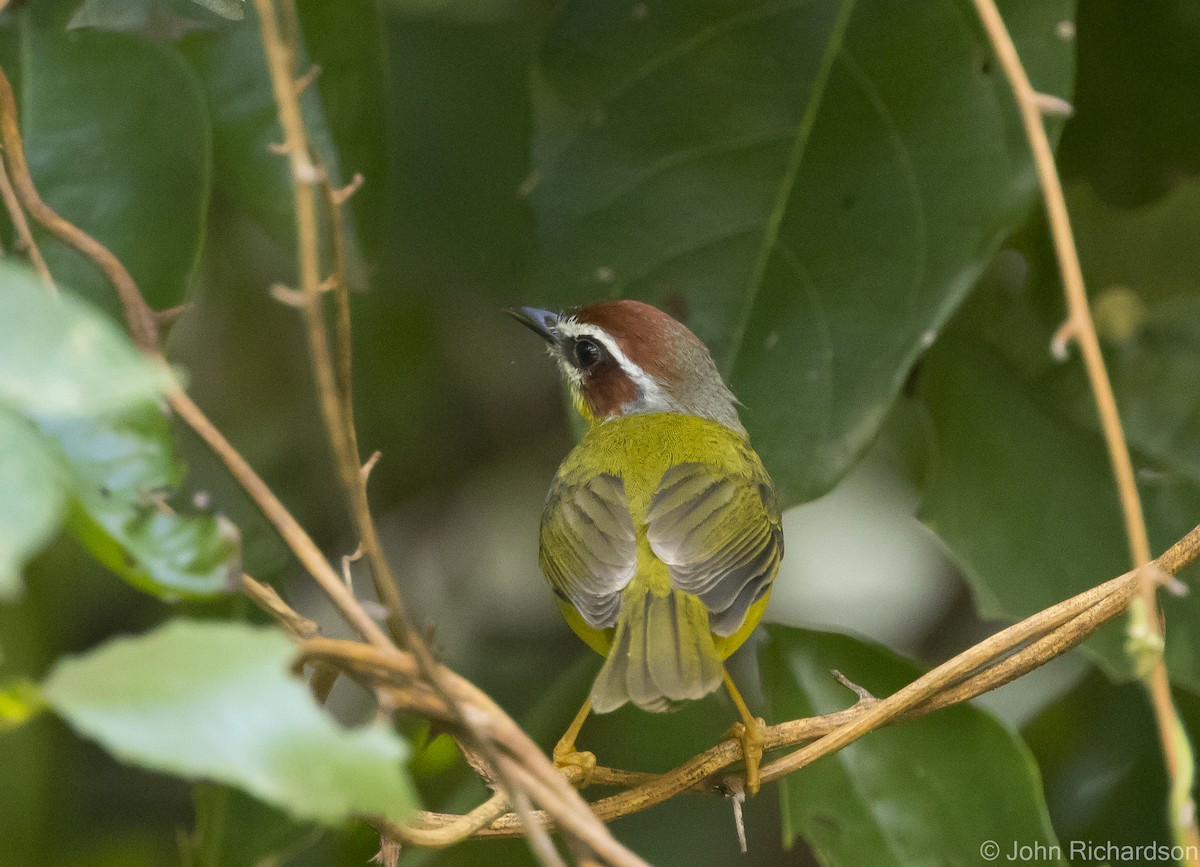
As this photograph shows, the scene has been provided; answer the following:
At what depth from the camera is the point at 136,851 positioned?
2682 mm

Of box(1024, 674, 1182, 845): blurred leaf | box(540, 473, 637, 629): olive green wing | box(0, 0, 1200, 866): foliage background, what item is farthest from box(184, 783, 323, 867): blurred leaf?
box(1024, 674, 1182, 845): blurred leaf

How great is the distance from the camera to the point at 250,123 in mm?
1964

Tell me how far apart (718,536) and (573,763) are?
427 mm

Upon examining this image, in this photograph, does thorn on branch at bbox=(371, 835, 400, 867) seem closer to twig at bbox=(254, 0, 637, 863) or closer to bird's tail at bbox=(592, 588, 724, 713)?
twig at bbox=(254, 0, 637, 863)

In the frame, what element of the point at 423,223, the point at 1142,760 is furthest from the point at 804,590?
the point at 423,223

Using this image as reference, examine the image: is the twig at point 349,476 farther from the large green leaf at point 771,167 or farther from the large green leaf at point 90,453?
the large green leaf at point 771,167

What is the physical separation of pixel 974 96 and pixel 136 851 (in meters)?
2.27

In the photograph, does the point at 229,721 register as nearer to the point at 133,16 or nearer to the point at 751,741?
the point at 751,741

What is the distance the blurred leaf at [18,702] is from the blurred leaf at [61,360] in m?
0.19

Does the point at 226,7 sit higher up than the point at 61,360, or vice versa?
the point at 226,7

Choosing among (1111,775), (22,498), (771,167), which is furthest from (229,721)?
(1111,775)

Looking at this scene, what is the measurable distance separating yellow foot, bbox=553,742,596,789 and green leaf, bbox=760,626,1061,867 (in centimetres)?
31

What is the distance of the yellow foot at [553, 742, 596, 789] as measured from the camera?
1783mm

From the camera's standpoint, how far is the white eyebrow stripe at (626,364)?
2.54m
